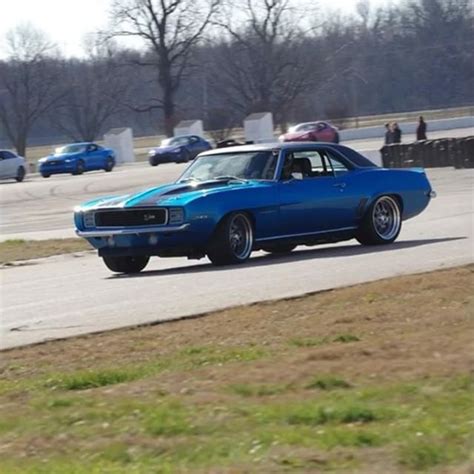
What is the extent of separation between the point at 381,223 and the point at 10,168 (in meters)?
37.8

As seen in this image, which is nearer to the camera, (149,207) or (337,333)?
(337,333)

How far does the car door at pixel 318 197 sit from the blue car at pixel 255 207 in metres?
0.01

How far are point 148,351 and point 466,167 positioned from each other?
3054cm

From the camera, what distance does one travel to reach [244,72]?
82.4m

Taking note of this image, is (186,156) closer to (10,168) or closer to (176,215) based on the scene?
(10,168)

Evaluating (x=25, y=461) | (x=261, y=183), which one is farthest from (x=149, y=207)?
(x=25, y=461)

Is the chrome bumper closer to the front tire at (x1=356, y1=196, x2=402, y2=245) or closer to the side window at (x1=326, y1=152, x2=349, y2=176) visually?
the side window at (x1=326, y1=152, x2=349, y2=176)

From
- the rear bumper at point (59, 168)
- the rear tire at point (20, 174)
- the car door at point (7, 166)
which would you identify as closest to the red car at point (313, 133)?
the rear bumper at point (59, 168)

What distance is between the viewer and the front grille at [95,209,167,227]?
595 inches

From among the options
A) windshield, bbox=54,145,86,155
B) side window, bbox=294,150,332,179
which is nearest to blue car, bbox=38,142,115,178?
windshield, bbox=54,145,86,155

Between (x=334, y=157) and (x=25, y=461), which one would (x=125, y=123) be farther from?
(x=25, y=461)

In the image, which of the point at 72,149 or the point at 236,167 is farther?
the point at 72,149

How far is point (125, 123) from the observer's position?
109 metres

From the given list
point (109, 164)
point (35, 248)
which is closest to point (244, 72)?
point (109, 164)
